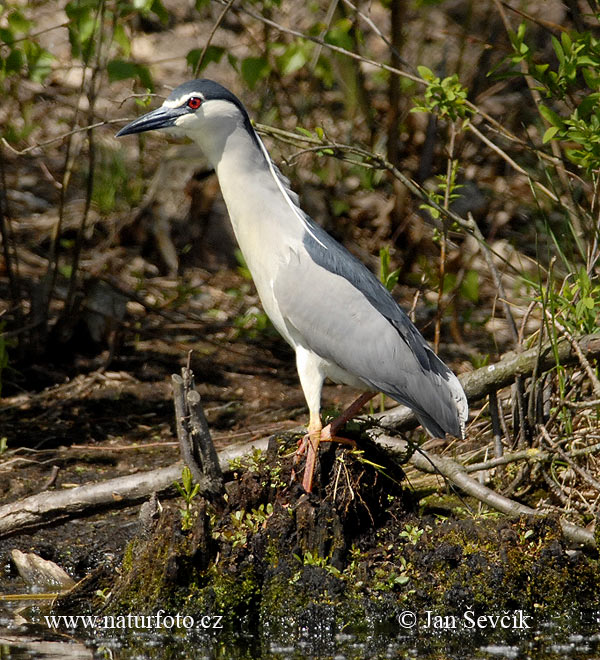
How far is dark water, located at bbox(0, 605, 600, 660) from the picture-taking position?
3.62 metres

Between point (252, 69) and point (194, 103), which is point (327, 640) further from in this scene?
point (252, 69)

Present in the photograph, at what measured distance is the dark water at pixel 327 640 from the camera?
3617 mm

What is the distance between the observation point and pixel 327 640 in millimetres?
3746

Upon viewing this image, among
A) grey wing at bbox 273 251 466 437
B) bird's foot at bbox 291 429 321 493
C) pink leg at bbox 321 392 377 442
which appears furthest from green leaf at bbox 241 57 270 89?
bird's foot at bbox 291 429 321 493

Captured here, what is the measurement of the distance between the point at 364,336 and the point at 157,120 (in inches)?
55.1

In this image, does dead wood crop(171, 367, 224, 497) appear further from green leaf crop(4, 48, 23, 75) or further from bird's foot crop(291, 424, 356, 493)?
green leaf crop(4, 48, 23, 75)

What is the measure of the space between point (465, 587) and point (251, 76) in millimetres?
3433

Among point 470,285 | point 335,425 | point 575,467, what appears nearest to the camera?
point 335,425

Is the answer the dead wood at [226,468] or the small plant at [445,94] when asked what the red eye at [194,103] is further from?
the dead wood at [226,468]

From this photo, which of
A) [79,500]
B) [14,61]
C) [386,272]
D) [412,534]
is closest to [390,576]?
[412,534]

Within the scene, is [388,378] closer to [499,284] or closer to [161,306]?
[499,284]

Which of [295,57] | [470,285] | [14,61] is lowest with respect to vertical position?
[470,285]

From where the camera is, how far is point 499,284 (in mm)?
4902

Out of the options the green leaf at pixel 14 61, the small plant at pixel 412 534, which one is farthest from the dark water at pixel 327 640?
the green leaf at pixel 14 61
